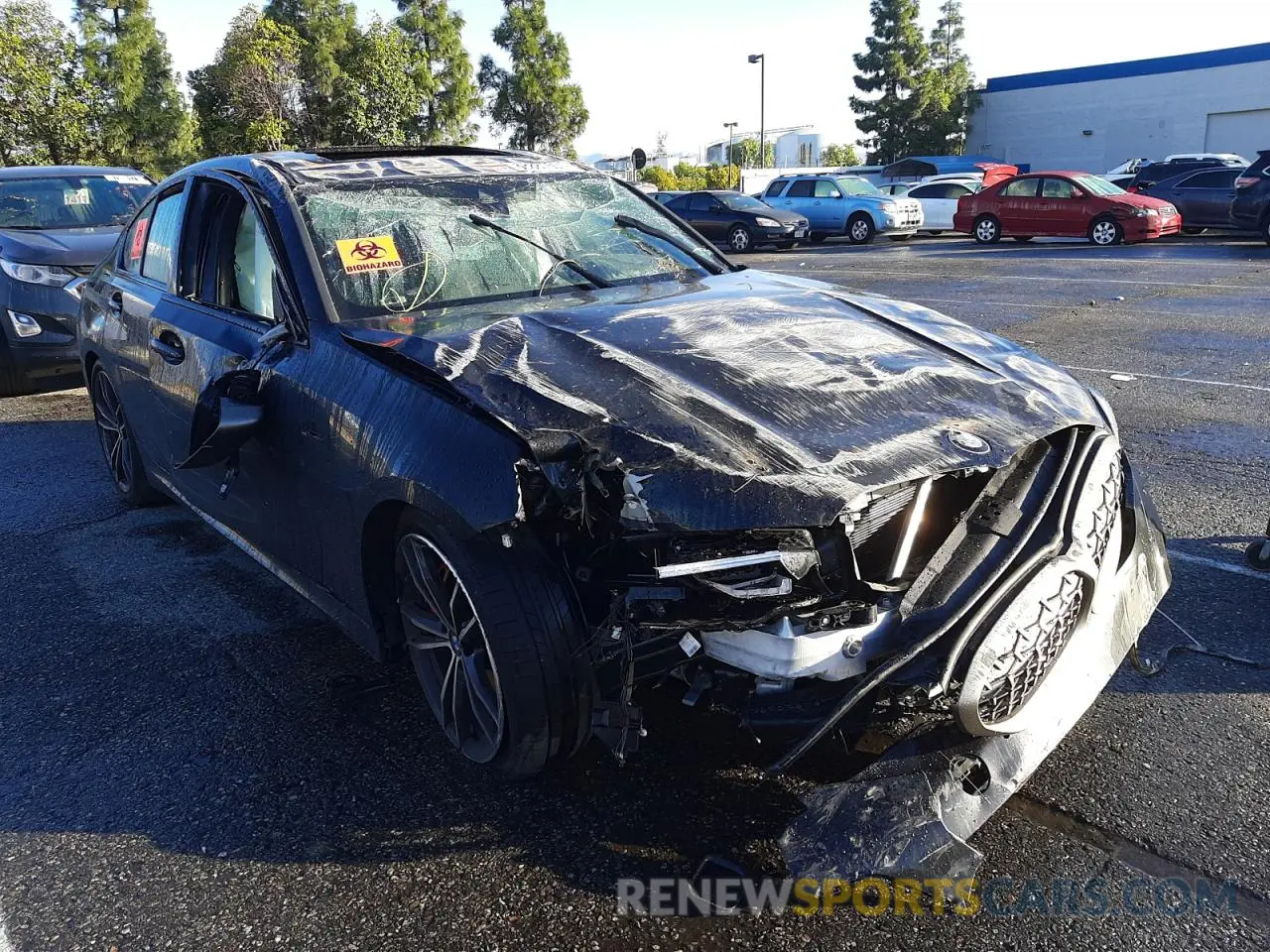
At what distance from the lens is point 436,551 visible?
8.82ft

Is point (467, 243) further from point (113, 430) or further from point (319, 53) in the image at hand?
point (319, 53)

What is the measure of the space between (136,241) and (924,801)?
4.34 metres

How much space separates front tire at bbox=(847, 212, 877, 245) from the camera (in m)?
22.8

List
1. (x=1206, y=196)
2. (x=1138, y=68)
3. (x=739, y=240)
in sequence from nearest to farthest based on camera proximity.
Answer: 1. (x=1206, y=196)
2. (x=739, y=240)
3. (x=1138, y=68)

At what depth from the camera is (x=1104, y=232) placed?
62.5ft

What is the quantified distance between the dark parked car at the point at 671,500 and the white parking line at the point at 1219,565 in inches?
47.1

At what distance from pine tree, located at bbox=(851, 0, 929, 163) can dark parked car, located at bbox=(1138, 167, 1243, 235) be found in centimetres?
3094

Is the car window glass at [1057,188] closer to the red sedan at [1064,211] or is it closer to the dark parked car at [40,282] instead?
the red sedan at [1064,211]

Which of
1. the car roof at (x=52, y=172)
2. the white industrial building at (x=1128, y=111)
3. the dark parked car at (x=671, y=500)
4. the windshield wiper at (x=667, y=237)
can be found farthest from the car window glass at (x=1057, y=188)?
the white industrial building at (x=1128, y=111)

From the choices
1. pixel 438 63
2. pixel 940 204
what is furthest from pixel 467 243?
pixel 438 63

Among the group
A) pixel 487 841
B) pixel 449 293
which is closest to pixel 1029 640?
pixel 487 841

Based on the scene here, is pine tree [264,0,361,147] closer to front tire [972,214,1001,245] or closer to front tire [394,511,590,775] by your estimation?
front tire [972,214,1001,245]

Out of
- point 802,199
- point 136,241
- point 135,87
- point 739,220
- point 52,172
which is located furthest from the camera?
point 135,87

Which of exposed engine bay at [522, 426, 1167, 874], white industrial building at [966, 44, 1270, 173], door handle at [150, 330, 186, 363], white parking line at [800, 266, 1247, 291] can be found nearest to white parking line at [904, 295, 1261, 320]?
white parking line at [800, 266, 1247, 291]
